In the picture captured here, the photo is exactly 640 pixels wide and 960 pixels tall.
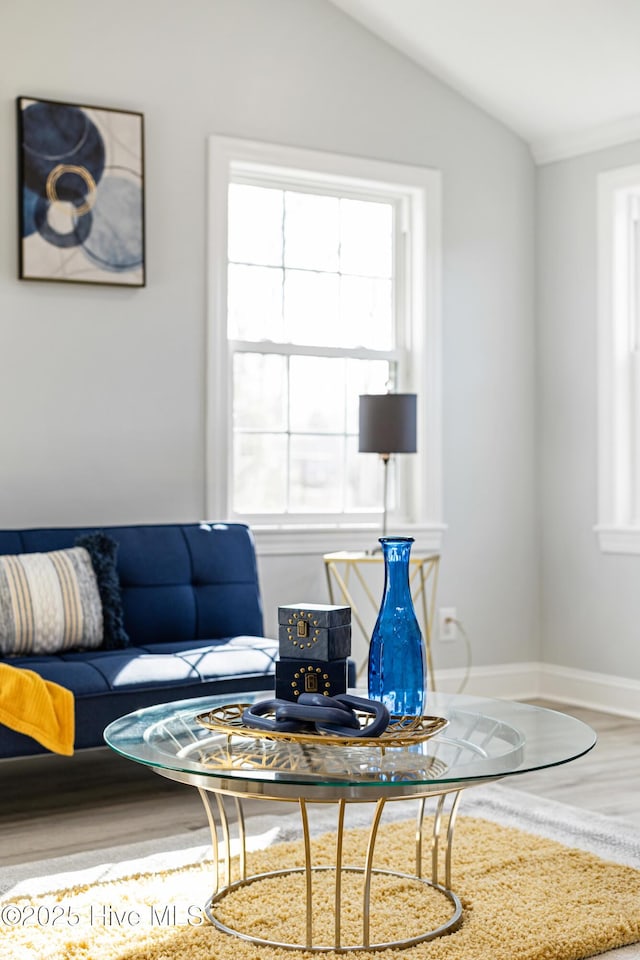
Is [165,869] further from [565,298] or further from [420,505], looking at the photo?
[565,298]

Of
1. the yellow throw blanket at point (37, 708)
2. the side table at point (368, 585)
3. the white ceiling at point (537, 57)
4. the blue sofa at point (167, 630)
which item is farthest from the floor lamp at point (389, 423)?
the yellow throw blanket at point (37, 708)

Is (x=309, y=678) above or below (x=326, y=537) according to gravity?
below

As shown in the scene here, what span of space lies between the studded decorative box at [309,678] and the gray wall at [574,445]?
3.01 m

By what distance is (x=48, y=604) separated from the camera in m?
3.94

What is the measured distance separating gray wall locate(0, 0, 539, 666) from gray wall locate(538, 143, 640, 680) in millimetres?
95

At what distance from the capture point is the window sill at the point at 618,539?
5289 millimetres

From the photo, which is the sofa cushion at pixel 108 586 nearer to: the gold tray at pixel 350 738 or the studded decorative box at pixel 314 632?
the gold tray at pixel 350 738

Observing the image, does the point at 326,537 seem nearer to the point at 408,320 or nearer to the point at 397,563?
the point at 408,320

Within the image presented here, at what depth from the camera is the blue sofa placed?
3604 mm

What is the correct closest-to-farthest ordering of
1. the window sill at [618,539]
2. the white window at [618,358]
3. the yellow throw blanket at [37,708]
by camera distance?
the yellow throw blanket at [37,708]
the window sill at [618,539]
the white window at [618,358]

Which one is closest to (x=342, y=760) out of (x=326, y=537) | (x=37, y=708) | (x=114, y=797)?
(x=37, y=708)

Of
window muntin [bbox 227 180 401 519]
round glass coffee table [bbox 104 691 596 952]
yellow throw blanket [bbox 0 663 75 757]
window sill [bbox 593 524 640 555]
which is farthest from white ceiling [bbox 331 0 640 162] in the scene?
yellow throw blanket [bbox 0 663 75 757]

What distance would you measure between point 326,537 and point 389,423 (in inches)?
25.9

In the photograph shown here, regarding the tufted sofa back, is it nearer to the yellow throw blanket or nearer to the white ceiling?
the yellow throw blanket
